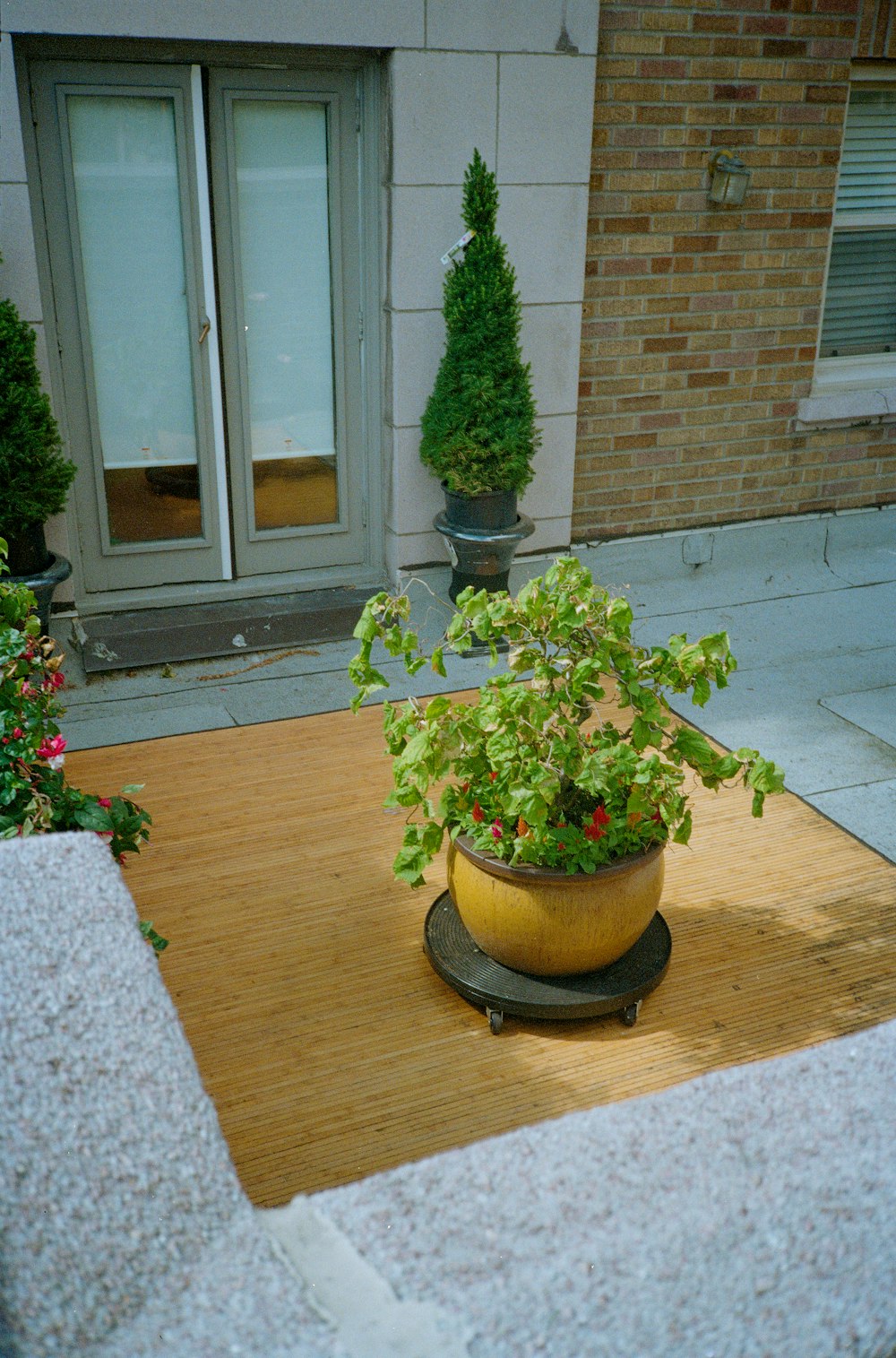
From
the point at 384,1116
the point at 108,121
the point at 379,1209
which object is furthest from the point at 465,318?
the point at 379,1209

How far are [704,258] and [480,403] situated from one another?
5.29 feet

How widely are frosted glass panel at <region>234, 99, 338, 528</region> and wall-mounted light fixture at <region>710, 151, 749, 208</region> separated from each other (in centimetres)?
190

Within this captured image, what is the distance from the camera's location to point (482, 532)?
5703mm

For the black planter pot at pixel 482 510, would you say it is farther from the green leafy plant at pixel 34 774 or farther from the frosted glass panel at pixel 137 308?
the green leafy plant at pixel 34 774

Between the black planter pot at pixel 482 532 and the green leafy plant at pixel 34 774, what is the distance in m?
2.96

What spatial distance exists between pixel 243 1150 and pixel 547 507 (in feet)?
13.1

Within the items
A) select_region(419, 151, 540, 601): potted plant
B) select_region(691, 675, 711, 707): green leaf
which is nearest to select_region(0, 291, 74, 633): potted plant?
select_region(419, 151, 540, 601): potted plant

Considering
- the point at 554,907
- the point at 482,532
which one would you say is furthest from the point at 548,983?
the point at 482,532

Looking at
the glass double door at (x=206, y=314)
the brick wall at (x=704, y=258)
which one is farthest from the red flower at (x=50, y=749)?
the brick wall at (x=704, y=258)

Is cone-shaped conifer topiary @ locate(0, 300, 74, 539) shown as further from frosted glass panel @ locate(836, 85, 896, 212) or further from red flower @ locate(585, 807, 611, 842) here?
frosted glass panel @ locate(836, 85, 896, 212)

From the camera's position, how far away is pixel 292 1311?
1222mm

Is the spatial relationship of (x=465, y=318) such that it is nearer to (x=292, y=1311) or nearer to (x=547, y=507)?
(x=547, y=507)

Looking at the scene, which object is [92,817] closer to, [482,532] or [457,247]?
[482,532]

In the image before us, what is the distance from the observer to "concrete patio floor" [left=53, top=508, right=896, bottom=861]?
4902 millimetres
